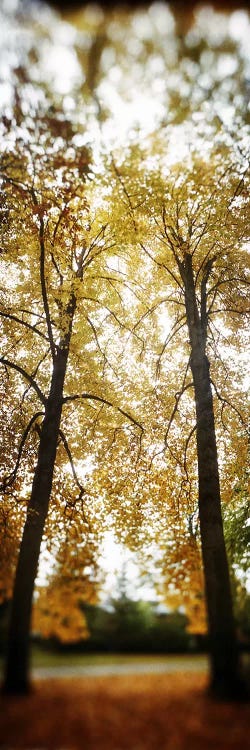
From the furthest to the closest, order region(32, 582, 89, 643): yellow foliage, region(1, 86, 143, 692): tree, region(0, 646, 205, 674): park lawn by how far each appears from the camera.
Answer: region(1, 86, 143, 692): tree < region(32, 582, 89, 643): yellow foliage < region(0, 646, 205, 674): park lawn

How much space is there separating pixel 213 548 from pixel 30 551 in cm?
257

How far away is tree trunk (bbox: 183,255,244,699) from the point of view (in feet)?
13.6

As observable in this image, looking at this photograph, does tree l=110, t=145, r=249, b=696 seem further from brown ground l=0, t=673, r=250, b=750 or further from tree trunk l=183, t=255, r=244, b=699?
brown ground l=0, t=673, r=250, b=750

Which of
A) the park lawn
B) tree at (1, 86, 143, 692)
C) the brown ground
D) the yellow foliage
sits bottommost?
the brown ground

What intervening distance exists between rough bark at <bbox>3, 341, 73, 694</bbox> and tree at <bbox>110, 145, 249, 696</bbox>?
199 cm

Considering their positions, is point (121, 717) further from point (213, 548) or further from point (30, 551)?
point (30, 551)

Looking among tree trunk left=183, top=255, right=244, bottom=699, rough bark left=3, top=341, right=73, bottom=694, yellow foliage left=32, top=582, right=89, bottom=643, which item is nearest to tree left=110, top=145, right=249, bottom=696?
tree trunk left=183, top=255, right=244, bottom=699

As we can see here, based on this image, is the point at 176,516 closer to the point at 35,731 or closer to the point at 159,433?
the point at 159,433

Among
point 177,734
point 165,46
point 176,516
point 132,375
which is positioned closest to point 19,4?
point 165,46

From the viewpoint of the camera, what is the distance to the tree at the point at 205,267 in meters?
4.67

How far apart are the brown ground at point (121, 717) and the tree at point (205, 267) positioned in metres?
0.49

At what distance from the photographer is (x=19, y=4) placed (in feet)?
12.4

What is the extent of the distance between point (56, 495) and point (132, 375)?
3.65 metres

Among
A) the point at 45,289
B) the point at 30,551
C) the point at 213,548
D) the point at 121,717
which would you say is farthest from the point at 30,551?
the point at 45,289
